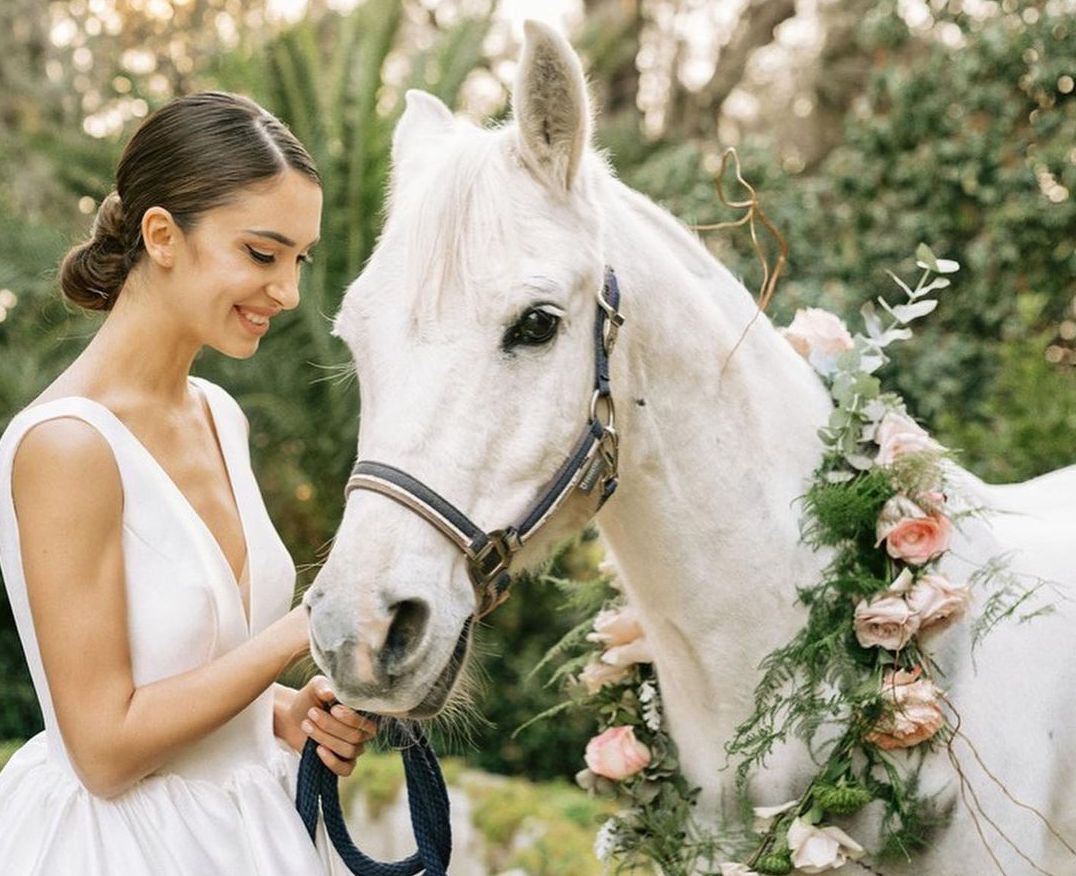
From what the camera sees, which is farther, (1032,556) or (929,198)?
(929,198)

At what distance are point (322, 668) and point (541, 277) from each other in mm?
702

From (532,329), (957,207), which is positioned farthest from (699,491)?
(957,207)

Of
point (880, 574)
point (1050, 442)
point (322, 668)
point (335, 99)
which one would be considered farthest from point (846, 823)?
point (335, 99)

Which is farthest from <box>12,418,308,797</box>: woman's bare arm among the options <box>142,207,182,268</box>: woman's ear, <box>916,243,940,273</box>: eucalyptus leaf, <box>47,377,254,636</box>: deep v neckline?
<box>916,243,940,273</box>: eucalyptus leaf

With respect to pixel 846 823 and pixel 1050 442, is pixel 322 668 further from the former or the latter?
pixel 1050 442

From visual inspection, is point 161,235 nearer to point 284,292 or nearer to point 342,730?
point 284,292

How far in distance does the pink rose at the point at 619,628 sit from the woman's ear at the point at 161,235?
120 cm

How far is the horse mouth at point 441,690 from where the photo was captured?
1.81 meters

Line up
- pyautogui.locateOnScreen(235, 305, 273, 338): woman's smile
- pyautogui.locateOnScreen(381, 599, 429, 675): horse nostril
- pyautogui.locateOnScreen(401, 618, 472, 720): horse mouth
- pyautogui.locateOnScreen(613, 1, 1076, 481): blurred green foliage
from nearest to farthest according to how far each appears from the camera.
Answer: pyautogui.locateOnScreen(381, 599, 429, 675): horse nostril < pyautogui.locateOnScreen(401, 618, 472, 720): horse mouth < pyautogui.locateOnScreen(235, 305, 273, 338): woman's smile < pyautogui.locateOnScreen(613, 1, 1076, 481): blurred green foliage

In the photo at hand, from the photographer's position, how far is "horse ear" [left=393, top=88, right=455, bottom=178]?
2.26 meters

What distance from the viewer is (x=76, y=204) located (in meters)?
9.23

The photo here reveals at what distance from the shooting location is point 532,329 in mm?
1892

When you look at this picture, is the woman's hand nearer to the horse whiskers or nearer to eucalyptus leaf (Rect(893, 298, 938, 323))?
the horse whiskers

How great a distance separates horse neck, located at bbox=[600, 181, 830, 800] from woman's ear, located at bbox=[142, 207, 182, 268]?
769mm
